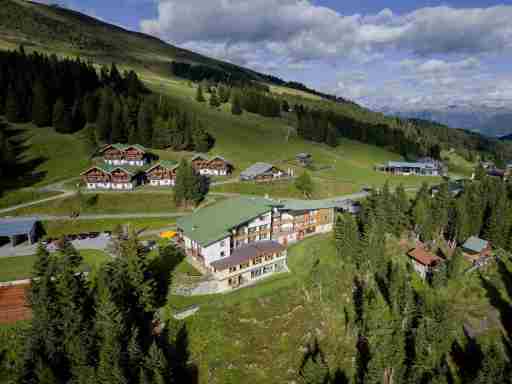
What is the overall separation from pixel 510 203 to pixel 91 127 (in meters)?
122

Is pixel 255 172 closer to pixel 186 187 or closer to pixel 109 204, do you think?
pixel 186 187

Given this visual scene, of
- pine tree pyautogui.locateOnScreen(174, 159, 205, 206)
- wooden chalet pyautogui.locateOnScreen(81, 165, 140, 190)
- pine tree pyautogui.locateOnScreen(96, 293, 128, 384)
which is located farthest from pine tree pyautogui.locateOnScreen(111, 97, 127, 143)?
pine tree pyautogui.locateOnScreen(96, 293, 128, 384)

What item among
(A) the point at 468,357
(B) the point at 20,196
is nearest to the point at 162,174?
(B) the point at 20,196

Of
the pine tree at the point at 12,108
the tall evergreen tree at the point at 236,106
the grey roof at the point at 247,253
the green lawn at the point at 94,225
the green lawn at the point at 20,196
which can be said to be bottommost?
the green lawn at the point at 94,225

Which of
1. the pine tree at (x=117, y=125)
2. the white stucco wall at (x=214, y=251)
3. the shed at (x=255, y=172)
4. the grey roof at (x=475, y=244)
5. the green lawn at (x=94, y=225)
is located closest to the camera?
the white stucco wall at (x=214, y=251)

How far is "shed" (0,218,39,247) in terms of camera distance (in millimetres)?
62312

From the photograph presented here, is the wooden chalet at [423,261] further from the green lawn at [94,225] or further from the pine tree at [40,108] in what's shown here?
the pine tree at [40,108]

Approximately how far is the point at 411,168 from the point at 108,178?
374 ft

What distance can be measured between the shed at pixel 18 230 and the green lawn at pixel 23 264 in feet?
19.4

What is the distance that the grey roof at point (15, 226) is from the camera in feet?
204

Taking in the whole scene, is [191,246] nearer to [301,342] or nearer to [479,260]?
[301,342]

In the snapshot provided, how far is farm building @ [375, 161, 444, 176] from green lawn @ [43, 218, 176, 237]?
9667cm

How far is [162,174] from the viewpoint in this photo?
94625mm

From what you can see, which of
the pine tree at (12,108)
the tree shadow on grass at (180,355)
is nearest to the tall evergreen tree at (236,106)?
the pine tree at (12,108)
